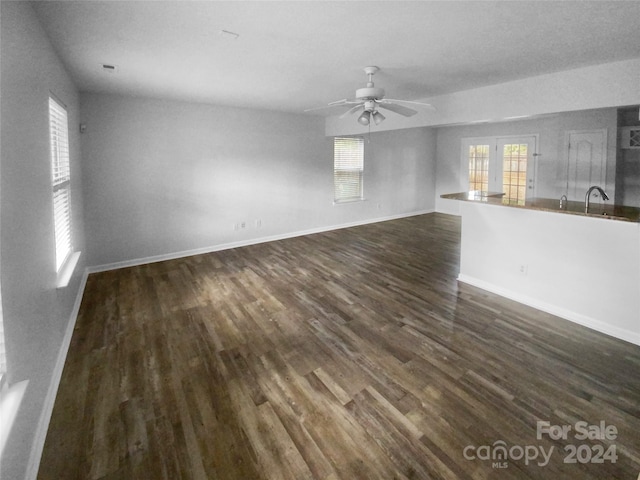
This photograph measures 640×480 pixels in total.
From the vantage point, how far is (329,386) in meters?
2.27

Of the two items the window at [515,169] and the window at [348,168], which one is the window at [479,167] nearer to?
the window at [515,169]

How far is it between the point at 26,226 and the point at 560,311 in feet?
14.5

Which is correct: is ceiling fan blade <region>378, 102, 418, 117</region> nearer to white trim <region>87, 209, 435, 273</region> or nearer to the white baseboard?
the white baseboard

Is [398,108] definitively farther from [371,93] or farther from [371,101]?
[371,93]

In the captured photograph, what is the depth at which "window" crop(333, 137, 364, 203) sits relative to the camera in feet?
23.4

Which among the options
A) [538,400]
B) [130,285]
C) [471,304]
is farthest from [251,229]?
[538,400]

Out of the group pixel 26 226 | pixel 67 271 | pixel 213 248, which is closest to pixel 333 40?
pixel 26 226

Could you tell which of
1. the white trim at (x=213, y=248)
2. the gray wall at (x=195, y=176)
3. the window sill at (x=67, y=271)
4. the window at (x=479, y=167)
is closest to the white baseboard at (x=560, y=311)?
the white trim at (x=213, y=248)

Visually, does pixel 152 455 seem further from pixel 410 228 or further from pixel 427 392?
pixel 410 228

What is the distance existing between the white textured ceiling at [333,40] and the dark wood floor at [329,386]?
2.44 meters

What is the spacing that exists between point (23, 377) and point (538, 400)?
2977 mm

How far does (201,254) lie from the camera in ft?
18.2

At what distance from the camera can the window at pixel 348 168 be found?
7141mm

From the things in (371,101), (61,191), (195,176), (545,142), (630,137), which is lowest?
(61,191)
